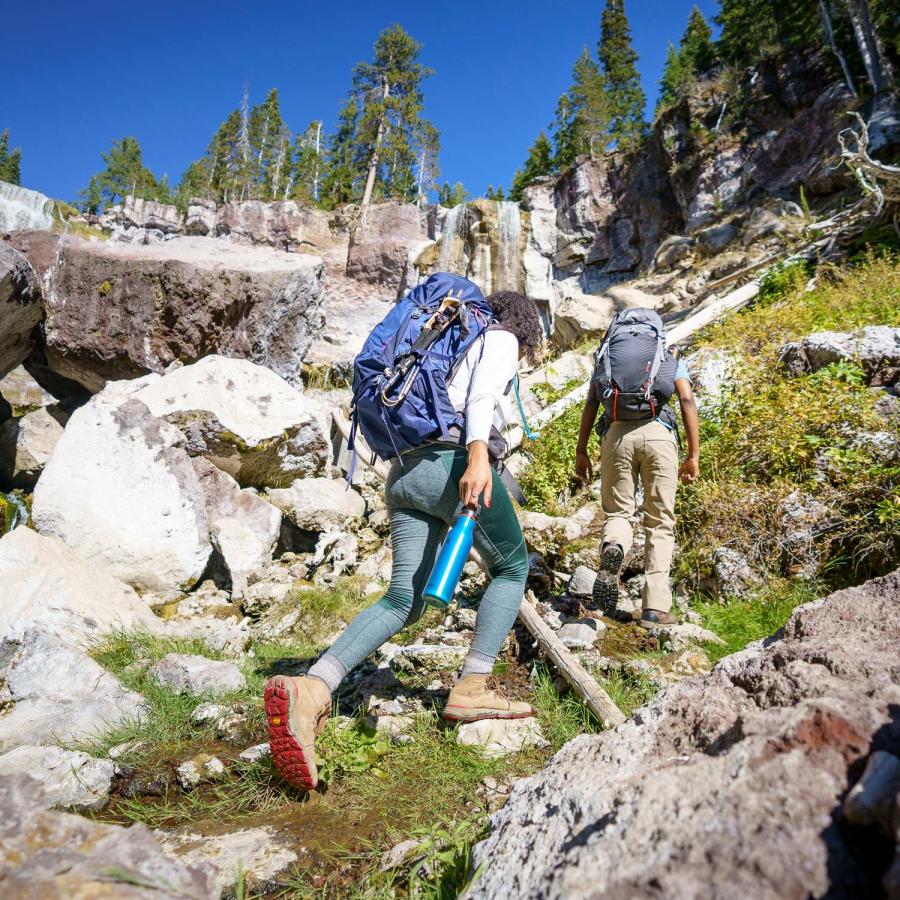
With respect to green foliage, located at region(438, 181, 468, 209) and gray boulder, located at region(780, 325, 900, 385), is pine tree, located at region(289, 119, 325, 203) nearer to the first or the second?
green foliage, located at region(438, 181, 468, 209)

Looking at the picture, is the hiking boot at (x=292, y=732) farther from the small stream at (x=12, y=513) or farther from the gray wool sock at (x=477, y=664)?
the small stream at (x=12, y=513)

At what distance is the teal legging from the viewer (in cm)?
264

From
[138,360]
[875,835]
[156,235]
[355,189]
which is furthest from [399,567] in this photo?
[156,235]

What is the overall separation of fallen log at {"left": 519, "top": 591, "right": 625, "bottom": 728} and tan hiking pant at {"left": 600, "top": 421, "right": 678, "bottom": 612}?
33.8 inches

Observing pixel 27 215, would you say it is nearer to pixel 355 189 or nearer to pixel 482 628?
pixel 355 189

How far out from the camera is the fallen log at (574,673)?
8.81 ft

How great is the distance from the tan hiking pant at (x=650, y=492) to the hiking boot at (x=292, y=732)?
2.46 meters

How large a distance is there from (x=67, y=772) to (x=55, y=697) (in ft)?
3.40

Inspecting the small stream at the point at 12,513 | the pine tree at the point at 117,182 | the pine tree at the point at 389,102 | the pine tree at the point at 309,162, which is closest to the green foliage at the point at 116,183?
the pine tree at the point at 117,182

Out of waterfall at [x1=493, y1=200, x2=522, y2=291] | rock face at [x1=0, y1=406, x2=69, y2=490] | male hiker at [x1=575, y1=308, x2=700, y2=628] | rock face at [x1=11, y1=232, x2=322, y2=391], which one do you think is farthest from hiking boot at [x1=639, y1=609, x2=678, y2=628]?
waterfall at [x1=493, y1=200, x2=522, y2=291]

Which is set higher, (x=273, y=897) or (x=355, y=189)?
(x=355, y=189)

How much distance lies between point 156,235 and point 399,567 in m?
49.6

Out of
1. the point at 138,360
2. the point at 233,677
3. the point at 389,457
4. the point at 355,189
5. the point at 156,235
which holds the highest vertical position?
the point at 156,235

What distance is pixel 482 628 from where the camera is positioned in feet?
8.96
